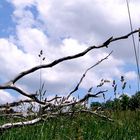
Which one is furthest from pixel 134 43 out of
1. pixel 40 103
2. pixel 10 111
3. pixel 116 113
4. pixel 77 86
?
pixel 116 113

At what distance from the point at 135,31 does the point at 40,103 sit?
157 cm

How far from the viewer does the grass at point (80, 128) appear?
5301mm

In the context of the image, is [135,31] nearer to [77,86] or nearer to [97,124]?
[77,86]

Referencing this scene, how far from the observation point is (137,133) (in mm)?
6195

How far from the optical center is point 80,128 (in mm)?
4957

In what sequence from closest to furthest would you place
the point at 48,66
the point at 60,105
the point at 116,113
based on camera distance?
the point at 48,66 → the point at 60,105 → the point at 116,113

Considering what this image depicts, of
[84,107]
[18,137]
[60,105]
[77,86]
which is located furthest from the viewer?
[84,107]

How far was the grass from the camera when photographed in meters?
5.30

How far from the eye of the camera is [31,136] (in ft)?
17.3

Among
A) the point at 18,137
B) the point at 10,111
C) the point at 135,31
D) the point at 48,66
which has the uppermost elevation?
the point at 135,31

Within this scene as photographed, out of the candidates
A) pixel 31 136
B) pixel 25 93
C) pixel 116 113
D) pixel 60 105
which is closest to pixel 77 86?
pixel 60 105

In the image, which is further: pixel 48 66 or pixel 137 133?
pixel 137 133

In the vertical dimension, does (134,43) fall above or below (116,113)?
above

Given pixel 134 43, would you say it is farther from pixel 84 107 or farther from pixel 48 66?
pixel 84 107
